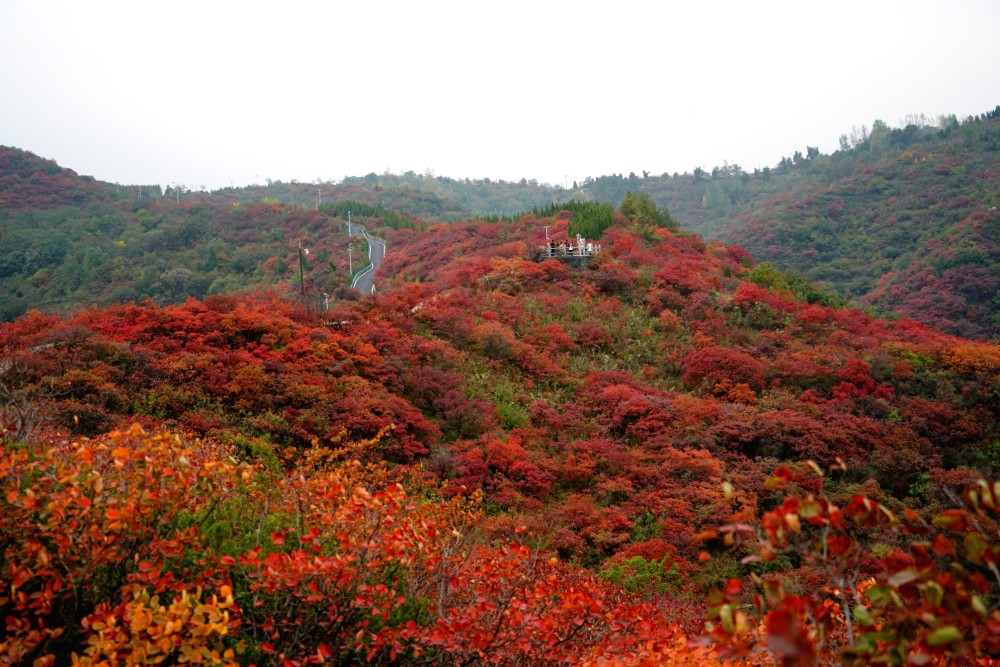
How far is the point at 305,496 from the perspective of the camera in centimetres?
524

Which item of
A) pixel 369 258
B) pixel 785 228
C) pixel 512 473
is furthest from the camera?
pixel 785 228

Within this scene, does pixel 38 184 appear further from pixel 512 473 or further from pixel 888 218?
pixel 888 218

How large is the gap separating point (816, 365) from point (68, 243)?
5393cm

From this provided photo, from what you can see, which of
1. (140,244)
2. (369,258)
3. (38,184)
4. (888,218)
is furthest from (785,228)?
(38,184)

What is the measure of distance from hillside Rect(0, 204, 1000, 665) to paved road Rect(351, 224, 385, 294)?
4930 mm

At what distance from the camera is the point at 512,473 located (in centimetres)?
1370

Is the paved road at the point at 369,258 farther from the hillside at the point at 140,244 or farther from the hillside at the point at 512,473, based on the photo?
the hillside at the point at 512,473

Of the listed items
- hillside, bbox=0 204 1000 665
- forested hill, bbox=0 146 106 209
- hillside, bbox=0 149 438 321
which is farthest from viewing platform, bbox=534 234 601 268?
forested hill, bbox=0 146 106 209

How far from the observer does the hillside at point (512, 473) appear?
2916 millimetres

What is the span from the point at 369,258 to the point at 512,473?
113 feet

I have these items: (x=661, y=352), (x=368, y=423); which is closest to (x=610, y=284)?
(x=661, y=352)

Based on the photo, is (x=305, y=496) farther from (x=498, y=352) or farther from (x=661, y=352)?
(x=661, y=352)

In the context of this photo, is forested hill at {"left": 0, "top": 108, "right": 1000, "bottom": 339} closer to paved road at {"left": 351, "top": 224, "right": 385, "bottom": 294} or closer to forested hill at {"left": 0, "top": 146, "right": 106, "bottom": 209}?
forested hill at {"left": 0, "top": 146, "right": 106, "bottom": 209}

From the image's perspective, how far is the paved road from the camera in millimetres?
35406
